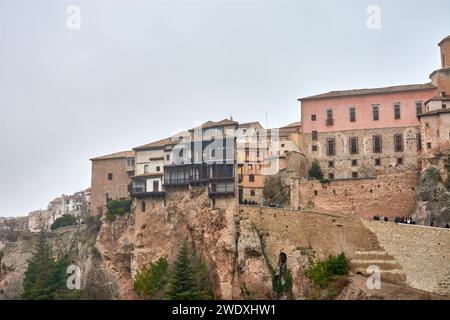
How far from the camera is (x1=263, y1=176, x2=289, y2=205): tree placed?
231 feet

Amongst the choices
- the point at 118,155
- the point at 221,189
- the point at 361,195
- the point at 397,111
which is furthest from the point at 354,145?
the point at 118,155

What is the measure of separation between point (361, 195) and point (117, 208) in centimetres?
2333

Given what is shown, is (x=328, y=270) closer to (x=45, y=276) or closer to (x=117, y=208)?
(x=117, y=208)

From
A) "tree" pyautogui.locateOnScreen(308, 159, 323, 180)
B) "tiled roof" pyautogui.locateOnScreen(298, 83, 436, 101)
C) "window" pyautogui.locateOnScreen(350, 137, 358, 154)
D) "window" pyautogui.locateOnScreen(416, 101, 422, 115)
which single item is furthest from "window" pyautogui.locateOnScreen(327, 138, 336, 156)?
"window" pyautogui.locateOnScreen(416, 101, 422, 115)

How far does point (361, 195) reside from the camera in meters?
67.6

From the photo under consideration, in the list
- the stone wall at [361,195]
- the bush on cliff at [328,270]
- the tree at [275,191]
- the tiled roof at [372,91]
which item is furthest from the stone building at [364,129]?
the bush on cliff at [328,270]

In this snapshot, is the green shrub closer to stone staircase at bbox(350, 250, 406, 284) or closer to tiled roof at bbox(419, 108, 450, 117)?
stone staircase at bbox(350, 250, 406, 284)

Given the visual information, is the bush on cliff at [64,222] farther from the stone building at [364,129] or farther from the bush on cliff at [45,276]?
the stone building at [364,129]

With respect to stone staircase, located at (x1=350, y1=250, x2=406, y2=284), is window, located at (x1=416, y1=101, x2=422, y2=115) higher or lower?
higher

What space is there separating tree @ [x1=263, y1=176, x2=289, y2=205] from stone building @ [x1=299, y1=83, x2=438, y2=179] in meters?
4.91

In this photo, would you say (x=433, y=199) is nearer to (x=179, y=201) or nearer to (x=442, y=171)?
(x=442, y=171)

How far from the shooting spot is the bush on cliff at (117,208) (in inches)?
2972

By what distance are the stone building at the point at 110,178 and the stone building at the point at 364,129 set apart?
1789cm
